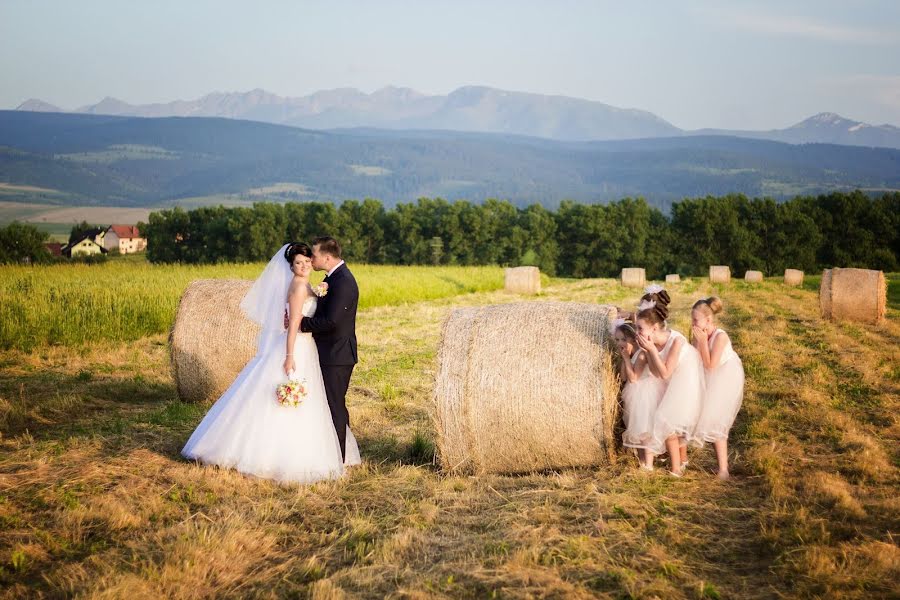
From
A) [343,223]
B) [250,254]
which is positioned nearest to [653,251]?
[343,223]

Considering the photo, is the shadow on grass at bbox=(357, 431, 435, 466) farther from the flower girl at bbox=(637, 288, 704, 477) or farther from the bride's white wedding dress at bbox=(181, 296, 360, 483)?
the flower girl at bbox=(637, 288, 704, 477)

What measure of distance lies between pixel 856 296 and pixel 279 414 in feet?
52.6

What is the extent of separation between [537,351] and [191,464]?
3302 millimetres

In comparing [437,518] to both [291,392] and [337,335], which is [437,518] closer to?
[291,392]

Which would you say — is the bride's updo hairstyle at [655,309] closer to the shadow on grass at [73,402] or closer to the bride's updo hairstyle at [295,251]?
the bride's updo hairstyle at [295,251]

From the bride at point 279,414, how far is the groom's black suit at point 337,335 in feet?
0.31

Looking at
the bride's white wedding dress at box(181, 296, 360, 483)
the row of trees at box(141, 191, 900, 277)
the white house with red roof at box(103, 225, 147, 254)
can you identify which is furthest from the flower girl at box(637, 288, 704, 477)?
the white house with red roof at box(103, 225, 147, 254)

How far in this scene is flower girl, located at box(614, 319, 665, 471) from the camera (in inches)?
289

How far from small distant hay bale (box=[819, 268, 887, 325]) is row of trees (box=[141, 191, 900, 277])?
5548 cm

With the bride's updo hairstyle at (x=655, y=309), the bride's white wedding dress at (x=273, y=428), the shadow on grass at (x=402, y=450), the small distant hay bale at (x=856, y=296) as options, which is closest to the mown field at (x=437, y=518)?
the shadow on grass at (x=402, y=450)

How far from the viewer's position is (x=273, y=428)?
7629 mm

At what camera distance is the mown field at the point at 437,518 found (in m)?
5.12

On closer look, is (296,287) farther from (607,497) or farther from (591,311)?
(607,497)

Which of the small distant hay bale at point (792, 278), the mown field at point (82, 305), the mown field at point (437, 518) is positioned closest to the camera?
the mown field at point (437, 518)
